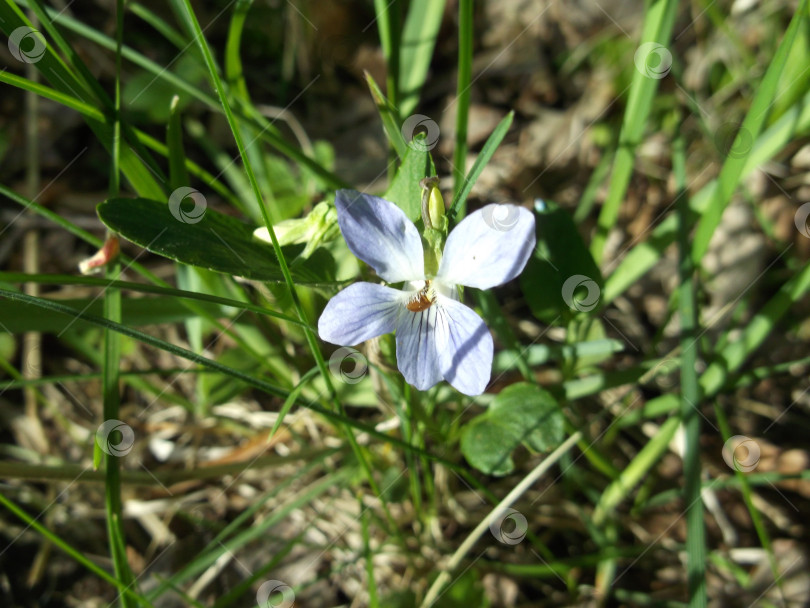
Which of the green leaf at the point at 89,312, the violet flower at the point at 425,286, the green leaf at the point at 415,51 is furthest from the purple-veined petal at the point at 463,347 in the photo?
the green leaf at the point at 415,51

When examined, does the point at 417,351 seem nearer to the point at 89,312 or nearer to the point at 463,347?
the point at 463,347

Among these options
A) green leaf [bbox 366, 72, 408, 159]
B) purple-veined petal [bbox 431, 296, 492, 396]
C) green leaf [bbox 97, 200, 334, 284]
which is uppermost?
green leaf [bbox 366, 72, 408, 159]

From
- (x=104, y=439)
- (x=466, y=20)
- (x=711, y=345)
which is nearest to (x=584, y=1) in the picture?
(x=711, y=345)

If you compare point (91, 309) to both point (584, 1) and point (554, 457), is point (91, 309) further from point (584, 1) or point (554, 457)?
point (584, 1)

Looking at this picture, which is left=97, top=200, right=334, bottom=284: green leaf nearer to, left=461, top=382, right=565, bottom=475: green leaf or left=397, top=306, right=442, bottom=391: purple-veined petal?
left=397, top=306, right=442, bottom=391: purple-veined petal

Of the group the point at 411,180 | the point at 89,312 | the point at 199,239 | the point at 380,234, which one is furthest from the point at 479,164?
the point at 89,312

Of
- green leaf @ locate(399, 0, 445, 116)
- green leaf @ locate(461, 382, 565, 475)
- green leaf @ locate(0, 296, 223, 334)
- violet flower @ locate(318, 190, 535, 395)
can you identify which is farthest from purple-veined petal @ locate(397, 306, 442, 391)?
green leaf @ locate(399, 0, 445, 116)
